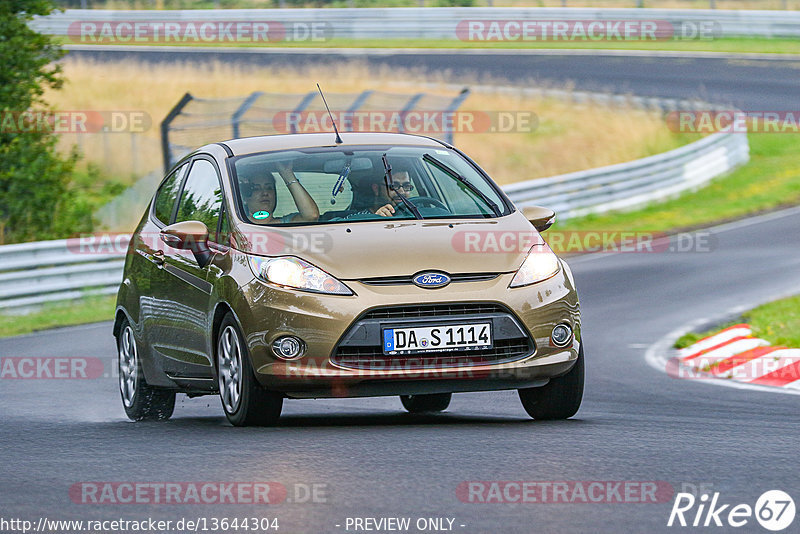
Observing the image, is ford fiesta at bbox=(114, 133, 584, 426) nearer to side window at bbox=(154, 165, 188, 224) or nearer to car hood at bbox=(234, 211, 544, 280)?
car hood at bbox=(234, 211, 544, 280)

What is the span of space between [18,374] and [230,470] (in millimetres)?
7115

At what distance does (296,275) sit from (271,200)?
3.03 ft

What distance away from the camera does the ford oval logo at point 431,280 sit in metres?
7.50

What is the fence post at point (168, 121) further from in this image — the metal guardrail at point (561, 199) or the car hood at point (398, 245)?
the car hood at point (398, 245)

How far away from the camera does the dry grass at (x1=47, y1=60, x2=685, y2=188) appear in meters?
30.0

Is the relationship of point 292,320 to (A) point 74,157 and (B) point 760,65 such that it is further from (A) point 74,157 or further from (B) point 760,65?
(B) point 760,65

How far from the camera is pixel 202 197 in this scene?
29.1 feet

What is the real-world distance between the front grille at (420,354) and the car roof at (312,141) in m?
1.76
